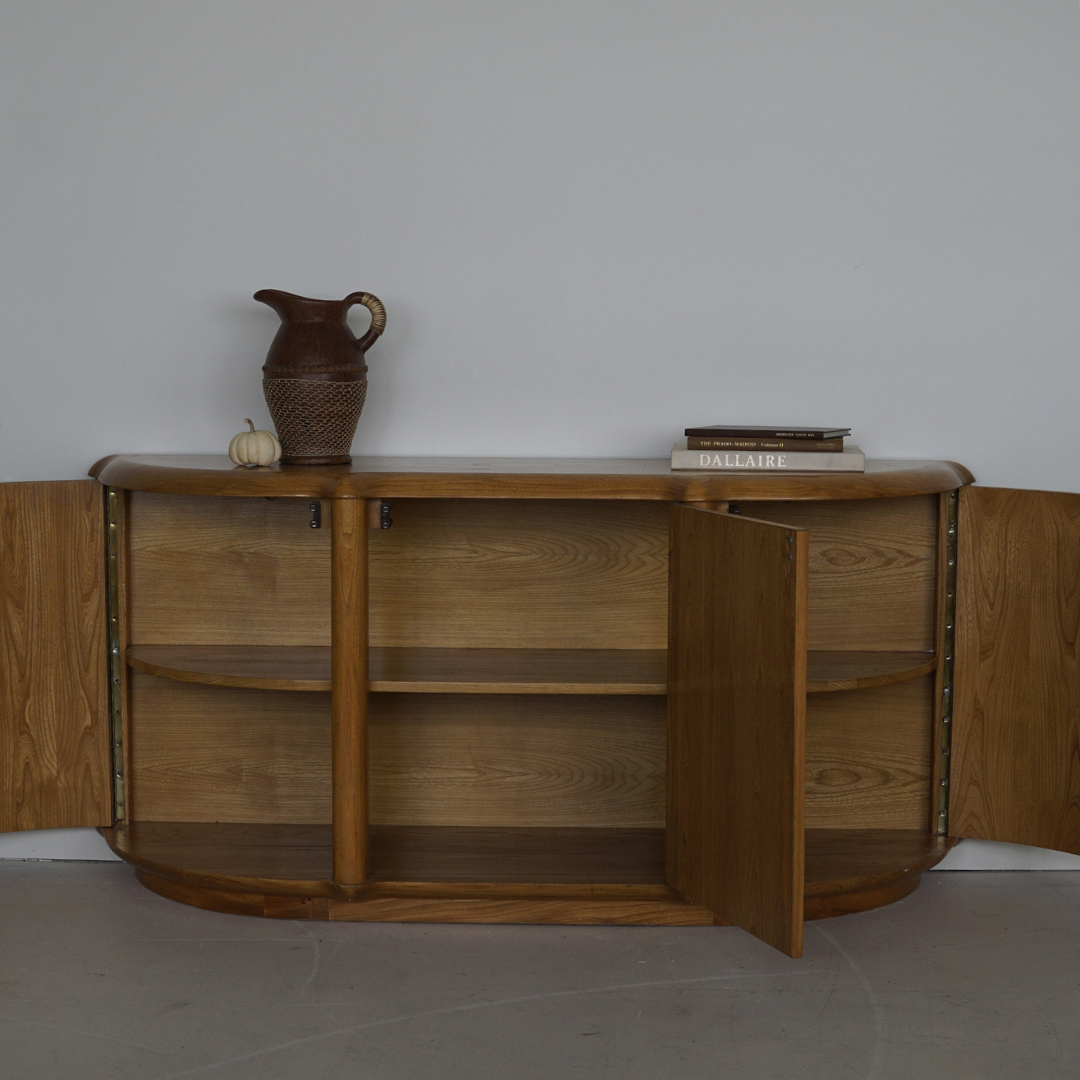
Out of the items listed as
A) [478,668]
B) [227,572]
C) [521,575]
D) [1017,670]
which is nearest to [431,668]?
[478,668]

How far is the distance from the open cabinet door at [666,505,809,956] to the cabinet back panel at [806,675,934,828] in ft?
1.71

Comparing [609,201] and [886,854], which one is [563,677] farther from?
[609,201]

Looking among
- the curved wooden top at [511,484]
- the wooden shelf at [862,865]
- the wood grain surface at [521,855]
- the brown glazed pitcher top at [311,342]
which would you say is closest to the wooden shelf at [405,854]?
the wood grain surface at [521,855]

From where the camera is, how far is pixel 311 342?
2490 mm

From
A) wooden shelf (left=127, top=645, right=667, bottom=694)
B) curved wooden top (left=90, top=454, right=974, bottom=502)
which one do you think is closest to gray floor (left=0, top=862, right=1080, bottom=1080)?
wooden shelf (left=127, top=645, right=667, bottom=694)

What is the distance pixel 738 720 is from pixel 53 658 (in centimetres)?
153

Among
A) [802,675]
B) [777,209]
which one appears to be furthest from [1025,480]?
[802,675]

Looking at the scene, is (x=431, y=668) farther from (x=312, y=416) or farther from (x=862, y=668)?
(x=862, y=668)

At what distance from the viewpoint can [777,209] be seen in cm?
275

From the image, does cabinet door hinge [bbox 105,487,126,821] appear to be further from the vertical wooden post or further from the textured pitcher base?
the vertical wooden post

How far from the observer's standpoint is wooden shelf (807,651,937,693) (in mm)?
2432

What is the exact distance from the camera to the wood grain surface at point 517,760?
2805mm

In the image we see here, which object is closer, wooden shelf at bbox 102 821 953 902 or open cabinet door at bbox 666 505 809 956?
open cabinet door at bbox 666 505 809 956

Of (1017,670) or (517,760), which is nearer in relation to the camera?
(1017,670)
